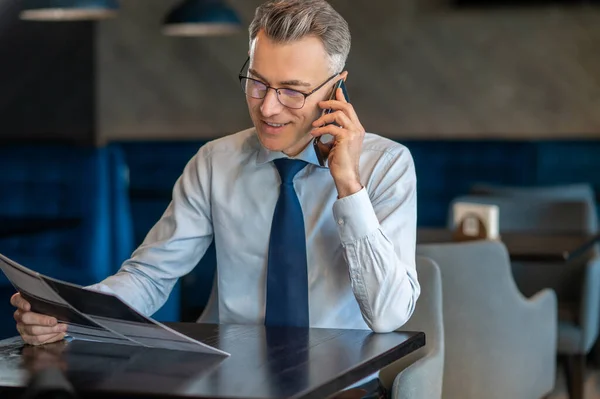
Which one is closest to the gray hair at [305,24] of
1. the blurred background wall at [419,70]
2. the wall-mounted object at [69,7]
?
the wall-mounted object at [69,7]

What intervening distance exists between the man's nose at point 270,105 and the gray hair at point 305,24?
0.37ft

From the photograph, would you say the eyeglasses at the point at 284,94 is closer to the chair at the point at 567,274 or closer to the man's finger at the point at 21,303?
the man's finger at the point at 21,303

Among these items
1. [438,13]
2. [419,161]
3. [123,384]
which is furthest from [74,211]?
[123,384]

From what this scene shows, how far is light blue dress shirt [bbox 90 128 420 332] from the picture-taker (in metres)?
2.15

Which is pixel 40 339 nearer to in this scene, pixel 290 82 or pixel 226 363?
pixel 226 363

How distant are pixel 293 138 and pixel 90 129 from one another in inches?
235

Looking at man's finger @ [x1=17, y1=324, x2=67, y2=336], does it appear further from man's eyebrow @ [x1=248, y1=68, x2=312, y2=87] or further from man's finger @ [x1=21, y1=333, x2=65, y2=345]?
man's eyebrow @ [x1=248, y1=68, x2=312, y2=87]

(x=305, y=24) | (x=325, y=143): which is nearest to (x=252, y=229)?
(x=325, y=143)

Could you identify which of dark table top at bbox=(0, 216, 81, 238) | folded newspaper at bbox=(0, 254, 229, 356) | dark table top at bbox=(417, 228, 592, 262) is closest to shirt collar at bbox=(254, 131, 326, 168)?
folded newspaper at bbox=(0, 254, 229, 356)

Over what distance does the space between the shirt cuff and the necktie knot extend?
0.77 ft

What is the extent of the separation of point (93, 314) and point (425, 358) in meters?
0.83

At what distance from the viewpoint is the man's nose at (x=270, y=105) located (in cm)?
206

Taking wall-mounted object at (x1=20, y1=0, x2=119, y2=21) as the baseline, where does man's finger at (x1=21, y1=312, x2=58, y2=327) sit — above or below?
below

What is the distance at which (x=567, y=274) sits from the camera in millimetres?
4219
